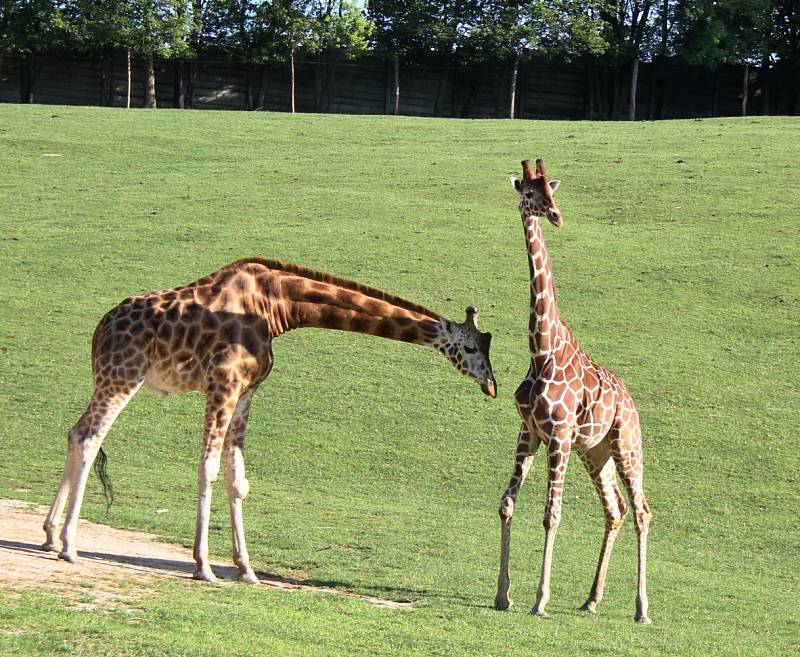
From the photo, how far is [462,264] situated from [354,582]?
11.7 meters

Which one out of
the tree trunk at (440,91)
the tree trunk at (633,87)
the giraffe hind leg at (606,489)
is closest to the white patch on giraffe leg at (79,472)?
the giraffe hind leg at (606,489)

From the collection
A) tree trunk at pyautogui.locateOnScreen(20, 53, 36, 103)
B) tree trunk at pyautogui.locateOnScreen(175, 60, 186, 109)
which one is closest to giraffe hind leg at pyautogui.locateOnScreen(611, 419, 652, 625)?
tree trunk at pyautogui.locateOnScreen(175, 60, 186, 109)

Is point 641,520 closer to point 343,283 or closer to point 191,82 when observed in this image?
point 343,283

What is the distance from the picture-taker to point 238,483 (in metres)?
9.64

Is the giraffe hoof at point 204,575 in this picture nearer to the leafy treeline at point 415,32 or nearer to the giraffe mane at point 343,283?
the giraffe mane at point 343,283

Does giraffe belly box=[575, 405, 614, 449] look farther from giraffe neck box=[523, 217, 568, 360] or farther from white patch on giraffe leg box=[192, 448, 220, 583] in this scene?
white patch on giraffe leg box=[192, 448, 220, 583]

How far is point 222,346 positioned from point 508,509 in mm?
2654

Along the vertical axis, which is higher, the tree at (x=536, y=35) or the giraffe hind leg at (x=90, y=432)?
the tree at (x=536, y=35)

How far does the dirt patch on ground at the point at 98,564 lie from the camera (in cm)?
806

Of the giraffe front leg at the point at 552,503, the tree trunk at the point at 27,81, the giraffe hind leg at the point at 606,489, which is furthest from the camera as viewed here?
the tree trunk at the point at 27,81

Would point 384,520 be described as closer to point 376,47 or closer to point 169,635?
point 169,635

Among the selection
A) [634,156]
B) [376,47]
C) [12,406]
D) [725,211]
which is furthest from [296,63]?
[12,406]

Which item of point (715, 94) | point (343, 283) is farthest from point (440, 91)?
point (343, 283)

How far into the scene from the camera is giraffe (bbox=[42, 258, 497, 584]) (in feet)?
30.4
